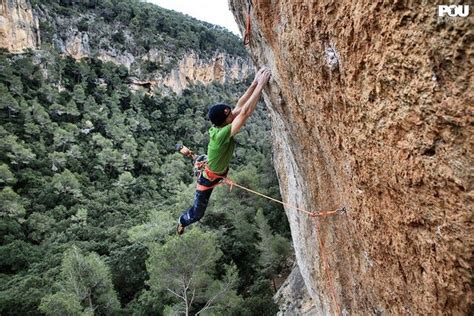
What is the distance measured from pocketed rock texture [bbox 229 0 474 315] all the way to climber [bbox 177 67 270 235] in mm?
467

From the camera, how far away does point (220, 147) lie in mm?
3949

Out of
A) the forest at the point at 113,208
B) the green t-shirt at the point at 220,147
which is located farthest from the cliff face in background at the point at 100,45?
the green t-shirt at the point at 220,147

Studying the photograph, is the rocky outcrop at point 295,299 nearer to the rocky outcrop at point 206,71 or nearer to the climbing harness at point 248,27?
the climbing harness at point 248,27

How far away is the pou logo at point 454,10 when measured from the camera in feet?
4.21

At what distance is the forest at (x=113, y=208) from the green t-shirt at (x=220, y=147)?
920 cm

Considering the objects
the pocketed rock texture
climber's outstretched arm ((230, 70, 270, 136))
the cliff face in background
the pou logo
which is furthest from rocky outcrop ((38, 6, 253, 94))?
the pou logo

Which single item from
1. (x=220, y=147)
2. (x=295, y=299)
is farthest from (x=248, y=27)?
(x=295, y=299)

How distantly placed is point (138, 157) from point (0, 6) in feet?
78.2

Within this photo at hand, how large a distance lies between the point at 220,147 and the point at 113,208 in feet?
83.9

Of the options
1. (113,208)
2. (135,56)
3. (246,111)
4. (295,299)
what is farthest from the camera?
(135,56)

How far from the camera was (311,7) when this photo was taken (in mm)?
2330

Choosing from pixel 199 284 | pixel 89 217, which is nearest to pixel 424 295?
pixel 199 284

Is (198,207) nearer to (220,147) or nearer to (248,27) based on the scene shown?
(220,147)

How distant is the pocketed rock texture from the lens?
4.83ft
